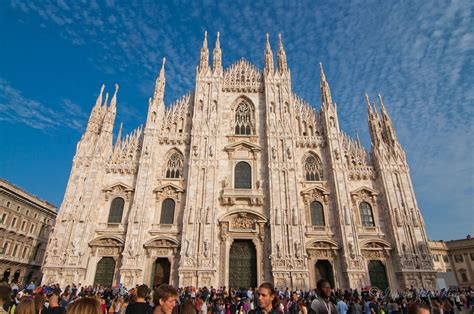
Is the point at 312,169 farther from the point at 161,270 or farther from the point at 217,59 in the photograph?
the point at 161,270

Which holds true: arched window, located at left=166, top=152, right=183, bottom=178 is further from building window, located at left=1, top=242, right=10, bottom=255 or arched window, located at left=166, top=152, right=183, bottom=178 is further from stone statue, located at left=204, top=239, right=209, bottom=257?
building window, located at left=1, top=242, right=10, bottom=255

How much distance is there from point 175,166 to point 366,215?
16.9m

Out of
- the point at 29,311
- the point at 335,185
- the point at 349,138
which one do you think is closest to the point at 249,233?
the point at 335,185

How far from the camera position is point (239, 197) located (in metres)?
23.5

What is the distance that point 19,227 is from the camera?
3409 centimetres

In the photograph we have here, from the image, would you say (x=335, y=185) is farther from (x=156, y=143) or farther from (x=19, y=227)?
(x=19, y=227)

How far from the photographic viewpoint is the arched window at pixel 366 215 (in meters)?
23.6

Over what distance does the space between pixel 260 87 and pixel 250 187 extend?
414 inches

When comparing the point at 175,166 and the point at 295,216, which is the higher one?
the point at 175,166

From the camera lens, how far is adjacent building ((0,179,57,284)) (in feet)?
103

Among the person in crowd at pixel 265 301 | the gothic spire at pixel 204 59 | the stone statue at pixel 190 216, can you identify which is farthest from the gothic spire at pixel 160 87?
the person in crowd at pixel 265 301

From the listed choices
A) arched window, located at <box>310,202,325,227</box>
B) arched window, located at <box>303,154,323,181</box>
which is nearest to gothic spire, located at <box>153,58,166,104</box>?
arched window, located at <box>303,154,323,181</box>

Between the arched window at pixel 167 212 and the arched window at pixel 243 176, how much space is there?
5.63 meters

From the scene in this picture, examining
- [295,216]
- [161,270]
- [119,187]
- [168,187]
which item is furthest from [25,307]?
[119,187]
